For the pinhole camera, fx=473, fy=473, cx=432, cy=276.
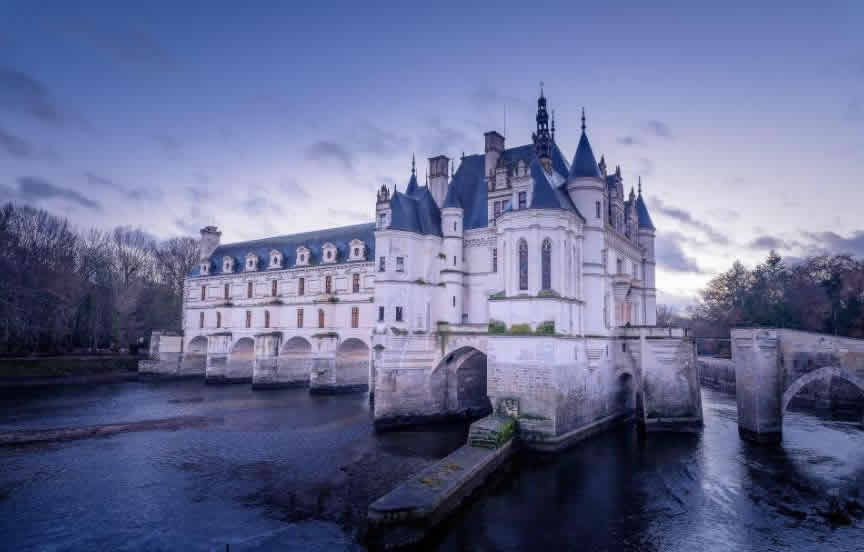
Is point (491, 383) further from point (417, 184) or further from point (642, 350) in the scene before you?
point (417, 184)

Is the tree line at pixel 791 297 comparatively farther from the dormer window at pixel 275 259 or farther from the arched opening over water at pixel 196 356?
the arched opening over water at pixel 196 356

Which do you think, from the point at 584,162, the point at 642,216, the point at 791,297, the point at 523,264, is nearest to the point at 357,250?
the point at 523,264

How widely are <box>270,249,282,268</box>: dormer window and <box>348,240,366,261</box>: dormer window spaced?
10.0 metres

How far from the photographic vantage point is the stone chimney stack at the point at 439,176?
1293 inches

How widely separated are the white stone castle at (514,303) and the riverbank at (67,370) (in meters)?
26.4

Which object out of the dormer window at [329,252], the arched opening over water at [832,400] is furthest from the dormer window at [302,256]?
the arched opening over water at [832,400]

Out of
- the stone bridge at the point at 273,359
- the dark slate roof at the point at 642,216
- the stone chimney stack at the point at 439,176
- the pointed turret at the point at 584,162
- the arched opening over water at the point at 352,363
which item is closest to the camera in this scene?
the pointed turret at the point at 584,162

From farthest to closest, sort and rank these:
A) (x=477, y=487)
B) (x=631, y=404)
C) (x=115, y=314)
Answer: (x=115, y=314), (x=631, y=404), (x=477, y=487)

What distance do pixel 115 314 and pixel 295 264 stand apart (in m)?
26.7

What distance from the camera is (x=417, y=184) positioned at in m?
34.4

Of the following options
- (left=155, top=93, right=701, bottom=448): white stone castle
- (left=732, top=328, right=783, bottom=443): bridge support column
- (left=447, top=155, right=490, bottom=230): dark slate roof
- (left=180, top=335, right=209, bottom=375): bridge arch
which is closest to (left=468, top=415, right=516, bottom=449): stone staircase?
(left=155, top=93, right=701, bottom=448): white stone castle

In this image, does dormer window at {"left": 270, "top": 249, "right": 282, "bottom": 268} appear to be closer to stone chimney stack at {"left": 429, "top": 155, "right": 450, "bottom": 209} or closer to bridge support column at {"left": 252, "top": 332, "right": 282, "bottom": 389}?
bridge support column at {"left": 252, "top": 332, "right": 282, "bottom": 389}

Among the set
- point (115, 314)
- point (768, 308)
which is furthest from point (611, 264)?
point (115, 314)

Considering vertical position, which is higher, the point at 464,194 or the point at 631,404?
the point at 464,194
